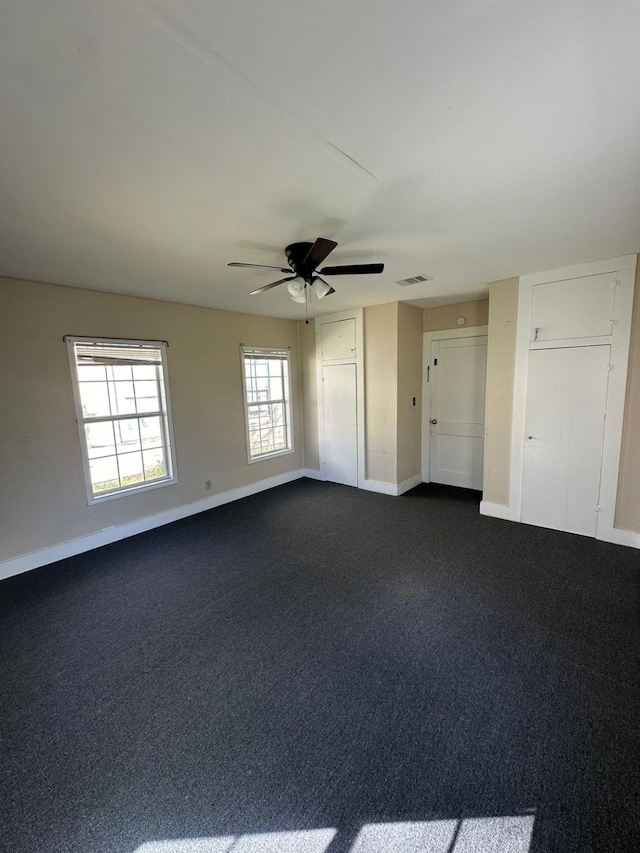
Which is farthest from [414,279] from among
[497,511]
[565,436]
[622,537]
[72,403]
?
[72,403]

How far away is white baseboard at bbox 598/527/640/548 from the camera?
3.15m

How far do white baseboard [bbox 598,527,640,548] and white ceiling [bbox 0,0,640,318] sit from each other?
2.50 meters

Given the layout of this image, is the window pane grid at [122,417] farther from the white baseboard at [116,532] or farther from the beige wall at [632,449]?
the beige wall at [632,449]

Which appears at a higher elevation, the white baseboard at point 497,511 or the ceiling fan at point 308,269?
the ceiling fan at point 308,269

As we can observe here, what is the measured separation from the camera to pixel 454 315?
185 inches

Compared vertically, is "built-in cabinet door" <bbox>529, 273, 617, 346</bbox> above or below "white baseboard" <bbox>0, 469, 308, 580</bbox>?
above

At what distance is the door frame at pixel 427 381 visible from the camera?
4676 mm

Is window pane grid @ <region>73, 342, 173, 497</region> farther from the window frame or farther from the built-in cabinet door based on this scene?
the built-in cabinet door

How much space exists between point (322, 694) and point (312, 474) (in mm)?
3989

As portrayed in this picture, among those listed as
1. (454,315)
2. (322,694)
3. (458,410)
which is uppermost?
(454,315)

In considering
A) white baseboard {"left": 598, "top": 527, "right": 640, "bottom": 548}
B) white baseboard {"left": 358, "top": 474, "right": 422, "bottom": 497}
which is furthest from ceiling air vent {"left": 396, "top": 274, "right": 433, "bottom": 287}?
white baseboard {"left": 598, "top": 527, "right": 640, "bottom": 548}

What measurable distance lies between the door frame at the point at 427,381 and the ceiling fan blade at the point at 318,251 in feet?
9.65

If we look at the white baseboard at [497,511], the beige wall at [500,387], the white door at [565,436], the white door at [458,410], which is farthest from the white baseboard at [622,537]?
the white door at [458,410]

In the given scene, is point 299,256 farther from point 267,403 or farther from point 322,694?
point 267,403
